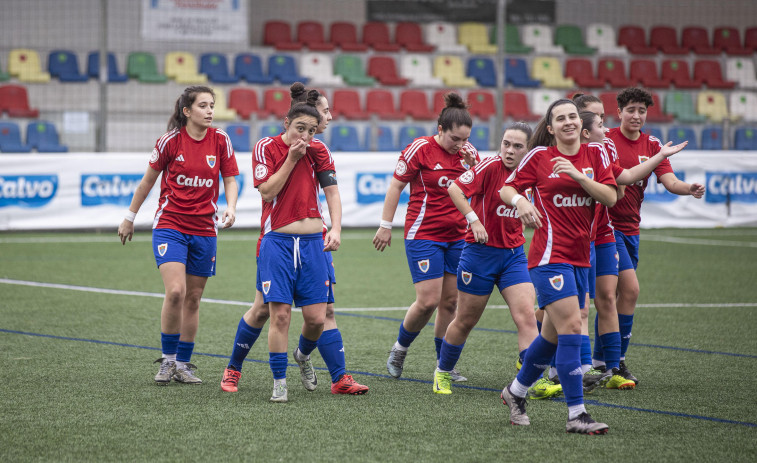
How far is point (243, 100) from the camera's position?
18.6m

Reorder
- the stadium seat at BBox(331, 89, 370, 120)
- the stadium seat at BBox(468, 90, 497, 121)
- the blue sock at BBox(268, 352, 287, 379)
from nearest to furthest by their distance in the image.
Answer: the blue sock at BBox(268, 352, 287, 379) → the stadium seat at BBox(331, 89, 370, 120) → the stadium seat at BBox(468, 90, 497, 121)

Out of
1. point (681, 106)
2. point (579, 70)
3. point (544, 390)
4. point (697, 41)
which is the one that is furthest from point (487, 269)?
point (697, 41)

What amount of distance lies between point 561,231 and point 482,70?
667 inches

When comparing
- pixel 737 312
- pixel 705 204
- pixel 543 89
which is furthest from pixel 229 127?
pixel 737 312

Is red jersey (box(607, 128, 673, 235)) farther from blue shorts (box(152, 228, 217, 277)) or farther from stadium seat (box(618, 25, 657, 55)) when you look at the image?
stadium seat (box(618, 25, 657, 55))

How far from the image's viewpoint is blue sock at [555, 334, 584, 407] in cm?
425

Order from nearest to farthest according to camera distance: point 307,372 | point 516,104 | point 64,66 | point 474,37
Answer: point 307,372 → point 64,66 → point 516,104 → point 474,37

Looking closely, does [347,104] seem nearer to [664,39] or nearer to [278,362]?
[664,39]

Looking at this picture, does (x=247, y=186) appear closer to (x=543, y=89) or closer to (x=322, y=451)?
(x=543, y=89)

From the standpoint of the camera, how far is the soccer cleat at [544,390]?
508 cm

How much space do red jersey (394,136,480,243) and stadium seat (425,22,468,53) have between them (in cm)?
1602

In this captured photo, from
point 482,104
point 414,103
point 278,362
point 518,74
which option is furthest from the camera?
point 518,74

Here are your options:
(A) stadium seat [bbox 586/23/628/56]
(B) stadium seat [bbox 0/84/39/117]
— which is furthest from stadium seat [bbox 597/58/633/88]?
(B) stadium seat [bbox 0/84/39/117]

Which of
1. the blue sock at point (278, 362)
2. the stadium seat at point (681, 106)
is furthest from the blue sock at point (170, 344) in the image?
the stadium seat at point (681, 106)
